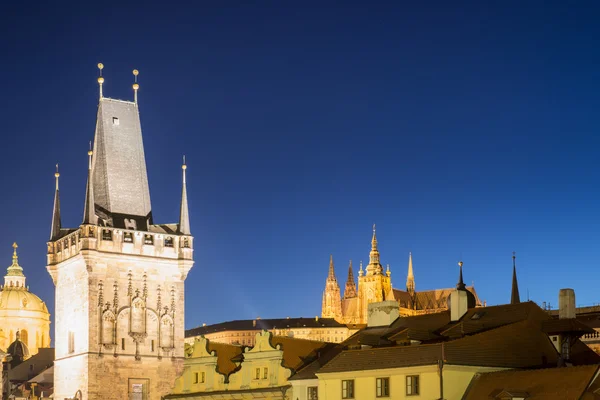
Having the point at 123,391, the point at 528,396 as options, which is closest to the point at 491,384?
the point at 528,396

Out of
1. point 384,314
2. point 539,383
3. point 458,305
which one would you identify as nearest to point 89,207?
point 384,314

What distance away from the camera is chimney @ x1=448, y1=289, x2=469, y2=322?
65.0 meters

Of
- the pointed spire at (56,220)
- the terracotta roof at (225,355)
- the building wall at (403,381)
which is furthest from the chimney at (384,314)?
the pointed spire at (56,220)

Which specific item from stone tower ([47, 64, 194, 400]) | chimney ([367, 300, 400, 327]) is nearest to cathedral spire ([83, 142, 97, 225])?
stone tower ([47, 64, 194, 400])

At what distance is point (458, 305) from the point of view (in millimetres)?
65312

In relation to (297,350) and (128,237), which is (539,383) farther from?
(128,237)

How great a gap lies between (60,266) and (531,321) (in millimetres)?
44144

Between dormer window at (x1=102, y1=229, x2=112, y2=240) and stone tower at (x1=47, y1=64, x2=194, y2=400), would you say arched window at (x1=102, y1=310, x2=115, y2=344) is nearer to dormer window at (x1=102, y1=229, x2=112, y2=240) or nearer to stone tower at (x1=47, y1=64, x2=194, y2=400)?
stone tower at (x1=47, y1=64, x2=194, y2=400)

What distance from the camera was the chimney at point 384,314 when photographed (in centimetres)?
7050

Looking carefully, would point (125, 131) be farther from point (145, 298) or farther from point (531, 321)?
point (531, 321)

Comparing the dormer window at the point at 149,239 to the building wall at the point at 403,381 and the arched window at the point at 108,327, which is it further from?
the building wall at the point at 403,381

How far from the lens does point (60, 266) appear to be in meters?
92.9

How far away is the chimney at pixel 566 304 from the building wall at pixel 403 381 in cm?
707

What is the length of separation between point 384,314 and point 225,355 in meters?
13.7
